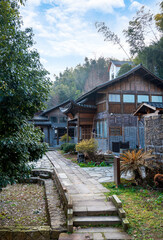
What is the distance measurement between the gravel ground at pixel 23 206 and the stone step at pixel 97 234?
1666 mm

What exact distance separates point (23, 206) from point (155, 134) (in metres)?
5.09

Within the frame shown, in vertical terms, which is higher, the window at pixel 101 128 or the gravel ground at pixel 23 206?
the window at pixel 101 128

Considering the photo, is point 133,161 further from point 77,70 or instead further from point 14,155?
point 77,70

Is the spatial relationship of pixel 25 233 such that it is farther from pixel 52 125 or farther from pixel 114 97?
pixel 52 125

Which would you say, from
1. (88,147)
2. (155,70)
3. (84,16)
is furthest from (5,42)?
(155,70)

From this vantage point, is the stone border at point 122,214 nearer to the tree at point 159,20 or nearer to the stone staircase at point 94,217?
the stone staircase at point 94,217

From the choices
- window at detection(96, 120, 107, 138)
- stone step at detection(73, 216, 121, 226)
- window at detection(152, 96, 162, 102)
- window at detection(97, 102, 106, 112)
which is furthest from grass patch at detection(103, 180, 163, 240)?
window at detection(152, 96, 162, 102)

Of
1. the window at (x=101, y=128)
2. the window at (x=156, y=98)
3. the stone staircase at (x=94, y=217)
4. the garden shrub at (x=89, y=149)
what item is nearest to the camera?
the stone staircase at (x=94, y=217)

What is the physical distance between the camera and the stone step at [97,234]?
3225 mm

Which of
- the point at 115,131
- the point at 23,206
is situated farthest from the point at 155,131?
the point at 115,131

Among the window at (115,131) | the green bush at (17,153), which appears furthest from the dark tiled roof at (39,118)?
the green bush at (17,153)

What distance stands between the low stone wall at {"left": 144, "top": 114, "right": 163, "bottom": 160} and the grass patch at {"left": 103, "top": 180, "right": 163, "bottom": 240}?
54.6 inches

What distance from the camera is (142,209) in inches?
165

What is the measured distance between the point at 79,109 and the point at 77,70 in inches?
1518
